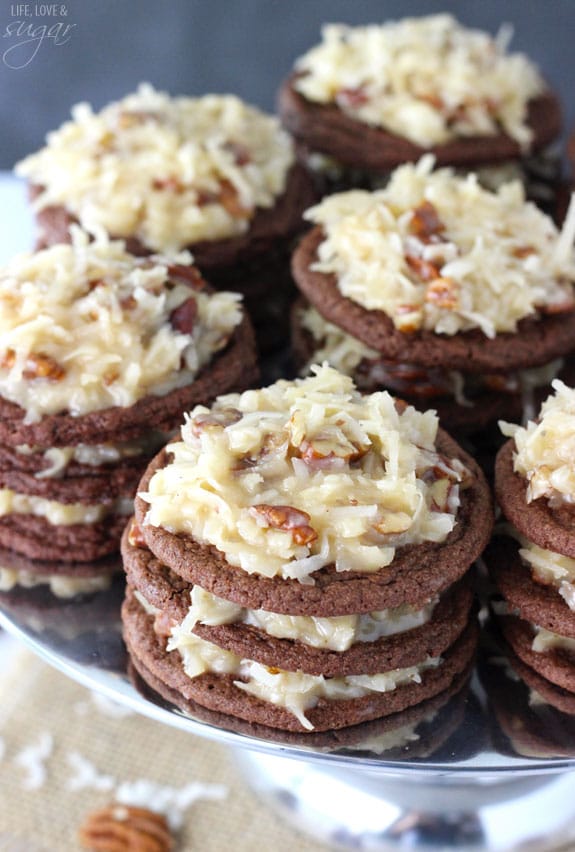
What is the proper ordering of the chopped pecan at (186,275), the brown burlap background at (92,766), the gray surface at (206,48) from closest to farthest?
the chopped pecan at (186,275) < the brown burlap background at (92,766) < the gray surface at (206,48)

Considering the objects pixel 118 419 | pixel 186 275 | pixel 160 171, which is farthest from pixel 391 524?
pixel 160 171

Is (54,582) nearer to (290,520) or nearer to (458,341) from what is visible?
(290,520)

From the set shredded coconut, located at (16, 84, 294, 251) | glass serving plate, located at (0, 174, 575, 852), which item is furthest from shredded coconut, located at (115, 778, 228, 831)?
shredded coconut, located at (16, 84, 294, 251)

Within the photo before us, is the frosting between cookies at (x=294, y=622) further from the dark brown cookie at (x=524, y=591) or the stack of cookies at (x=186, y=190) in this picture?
the stack of cookies at (x=186, y=190)

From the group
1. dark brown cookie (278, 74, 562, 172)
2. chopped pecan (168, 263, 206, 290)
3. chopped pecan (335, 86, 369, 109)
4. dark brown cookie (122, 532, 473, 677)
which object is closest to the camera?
A: dark brown cookie (122, 532, 473, 677)

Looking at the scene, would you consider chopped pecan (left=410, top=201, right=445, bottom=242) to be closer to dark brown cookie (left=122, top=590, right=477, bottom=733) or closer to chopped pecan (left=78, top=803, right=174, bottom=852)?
dark brown cookie (left=122, top=590, right=477, bottom=733)

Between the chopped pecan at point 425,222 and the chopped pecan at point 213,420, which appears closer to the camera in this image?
the chopped pecan at point 213,420

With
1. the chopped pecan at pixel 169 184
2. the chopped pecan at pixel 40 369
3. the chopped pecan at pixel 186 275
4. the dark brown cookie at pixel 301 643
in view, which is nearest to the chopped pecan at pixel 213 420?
the dark brown cookie at pixel 301 643
